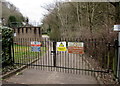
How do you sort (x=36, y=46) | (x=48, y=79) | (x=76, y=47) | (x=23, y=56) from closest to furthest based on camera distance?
(x=48, y=79), (x=76, y=47), (x=36, y=46), (x=23, y=56)

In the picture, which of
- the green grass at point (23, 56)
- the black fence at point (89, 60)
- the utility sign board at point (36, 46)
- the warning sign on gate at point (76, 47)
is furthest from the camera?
the green grass at point (23, 56)

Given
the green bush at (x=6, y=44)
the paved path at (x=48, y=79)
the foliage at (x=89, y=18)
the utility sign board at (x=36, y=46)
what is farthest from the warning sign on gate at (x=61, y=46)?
the green bush at (x=6, y=44)

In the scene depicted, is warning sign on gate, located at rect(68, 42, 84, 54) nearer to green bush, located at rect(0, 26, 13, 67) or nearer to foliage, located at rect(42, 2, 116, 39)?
foliage, located at rect(42, 2, 116, 39)

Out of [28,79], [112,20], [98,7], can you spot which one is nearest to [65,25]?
[98,7]

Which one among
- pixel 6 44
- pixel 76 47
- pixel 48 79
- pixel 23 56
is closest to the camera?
pixel 48 79

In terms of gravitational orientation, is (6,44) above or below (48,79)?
above

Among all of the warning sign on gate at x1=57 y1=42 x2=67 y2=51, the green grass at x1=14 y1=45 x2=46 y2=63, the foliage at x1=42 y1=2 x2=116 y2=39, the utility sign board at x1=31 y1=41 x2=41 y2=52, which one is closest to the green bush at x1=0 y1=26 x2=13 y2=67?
the green grass at x1=14 y1=45 x2=46 y2=63

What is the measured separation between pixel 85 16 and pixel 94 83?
8.95 metres

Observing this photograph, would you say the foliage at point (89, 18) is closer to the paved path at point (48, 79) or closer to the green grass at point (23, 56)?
the paved path at point (48, 79)

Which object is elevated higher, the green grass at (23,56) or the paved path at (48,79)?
the green grass at (23,56)

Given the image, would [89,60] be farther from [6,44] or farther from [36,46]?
[6,44]

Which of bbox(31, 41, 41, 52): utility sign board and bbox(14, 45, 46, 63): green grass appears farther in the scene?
bbox(14, 45, 46, 63): green grass

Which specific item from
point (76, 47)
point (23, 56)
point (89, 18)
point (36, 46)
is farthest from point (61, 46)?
point (89, 18)

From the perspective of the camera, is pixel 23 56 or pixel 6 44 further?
pixel 23 56
